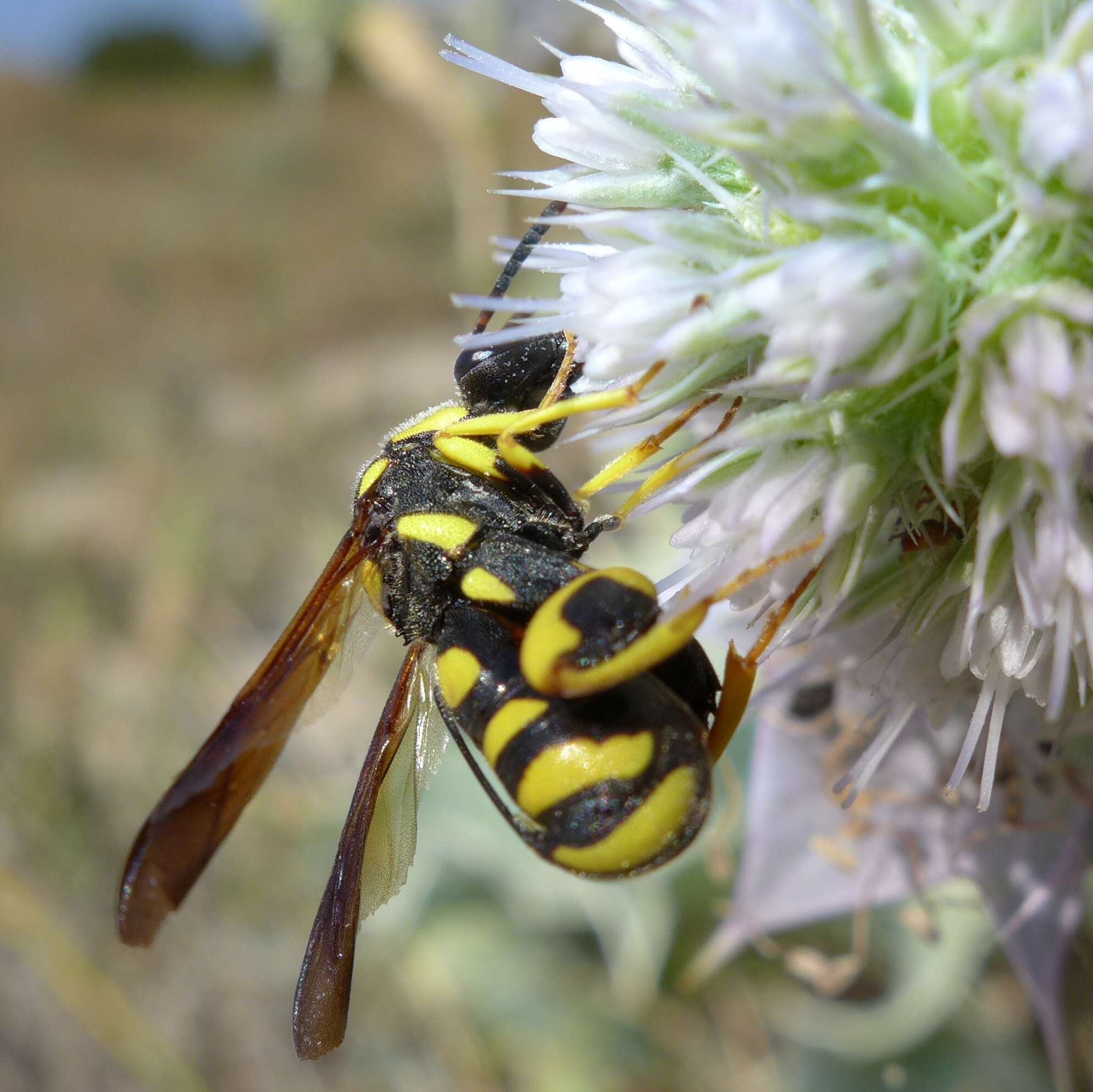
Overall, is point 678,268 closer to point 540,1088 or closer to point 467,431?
point 467,431

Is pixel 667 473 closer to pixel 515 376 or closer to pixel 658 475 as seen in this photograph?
pixel 658 475

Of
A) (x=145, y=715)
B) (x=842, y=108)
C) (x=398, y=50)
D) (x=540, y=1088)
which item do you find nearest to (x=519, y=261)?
(x=842, y=108)

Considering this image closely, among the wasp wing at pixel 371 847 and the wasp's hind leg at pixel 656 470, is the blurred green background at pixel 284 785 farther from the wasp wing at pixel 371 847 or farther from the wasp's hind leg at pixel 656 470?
the wasp's hind leg at pixel 656 470

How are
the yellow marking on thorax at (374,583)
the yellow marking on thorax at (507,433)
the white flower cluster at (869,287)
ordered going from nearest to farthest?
the white flower cluster at (869,287) < the yellow marking on thorax at (507,433) < the yellow marking on thorax at (374,583)

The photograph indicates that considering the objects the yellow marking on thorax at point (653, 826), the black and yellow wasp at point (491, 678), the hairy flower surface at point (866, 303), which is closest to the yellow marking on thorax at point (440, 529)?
the black and yellow wasp at point (491, 678)

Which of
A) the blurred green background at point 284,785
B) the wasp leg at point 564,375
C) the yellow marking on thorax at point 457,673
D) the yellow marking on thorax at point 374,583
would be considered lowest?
the blurred green background at point 284,785

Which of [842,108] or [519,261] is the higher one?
[842,108]

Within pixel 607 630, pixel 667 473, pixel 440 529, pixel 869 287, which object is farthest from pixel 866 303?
pixel 440 529
